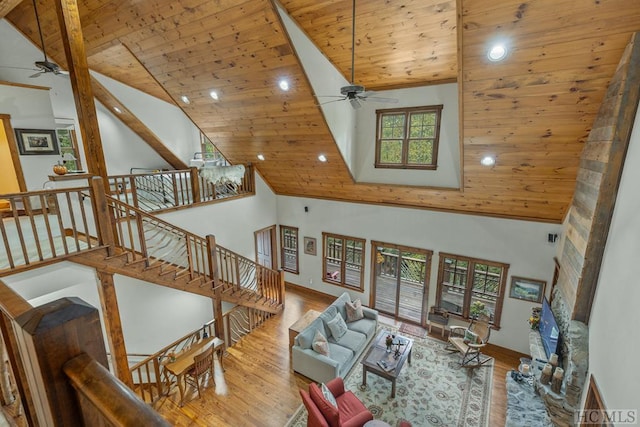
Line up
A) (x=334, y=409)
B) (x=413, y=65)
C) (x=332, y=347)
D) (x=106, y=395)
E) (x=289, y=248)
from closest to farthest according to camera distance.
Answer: (x=106, y=395), (x=334, y=409), (x=413, y=65), (x=332, y=347), (x=289, y=248)

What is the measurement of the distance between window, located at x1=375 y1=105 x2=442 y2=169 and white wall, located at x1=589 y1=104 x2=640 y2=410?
120 inches

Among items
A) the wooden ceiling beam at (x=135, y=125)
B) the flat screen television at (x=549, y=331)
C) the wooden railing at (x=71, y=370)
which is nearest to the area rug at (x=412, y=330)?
the flat screen television at (x=549, y=331)

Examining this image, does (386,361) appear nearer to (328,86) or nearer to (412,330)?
(412,330)

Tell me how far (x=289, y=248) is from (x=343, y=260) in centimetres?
199

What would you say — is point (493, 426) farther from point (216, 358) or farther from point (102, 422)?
point (102, 422)

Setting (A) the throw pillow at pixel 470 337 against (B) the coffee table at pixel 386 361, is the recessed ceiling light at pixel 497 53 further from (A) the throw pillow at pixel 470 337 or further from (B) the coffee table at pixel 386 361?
(A) the throw pillow at pixel 470 337

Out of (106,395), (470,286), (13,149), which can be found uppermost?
(13,149)

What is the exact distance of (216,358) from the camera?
19.8ft

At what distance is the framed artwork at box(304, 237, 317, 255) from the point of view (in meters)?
8.68

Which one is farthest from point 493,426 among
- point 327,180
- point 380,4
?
point 380,4

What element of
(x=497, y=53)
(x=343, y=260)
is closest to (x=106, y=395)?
(x=497, y=53)

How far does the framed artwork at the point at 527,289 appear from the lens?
5.88 m

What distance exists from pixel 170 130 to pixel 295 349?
23.7 ft

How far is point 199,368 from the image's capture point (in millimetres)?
4992
